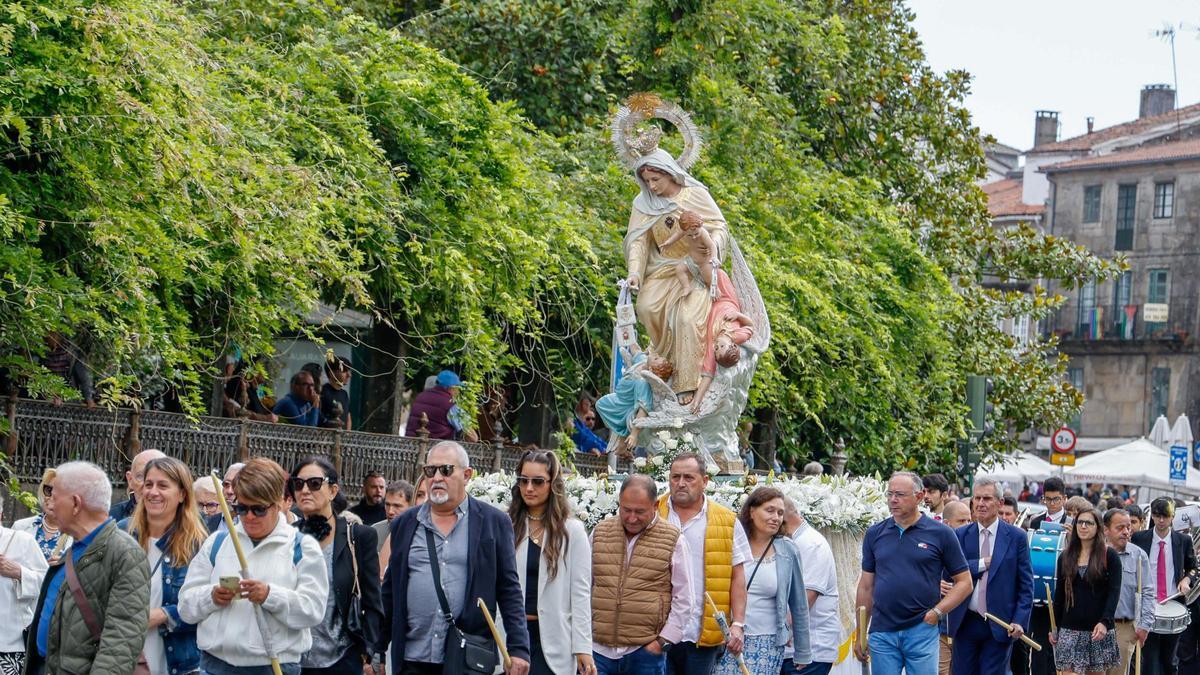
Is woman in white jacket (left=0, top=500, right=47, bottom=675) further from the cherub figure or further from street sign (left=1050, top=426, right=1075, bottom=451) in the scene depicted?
street sign (left=1050, top=426, right=1075, bottom=451)

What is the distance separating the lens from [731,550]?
11086 mm

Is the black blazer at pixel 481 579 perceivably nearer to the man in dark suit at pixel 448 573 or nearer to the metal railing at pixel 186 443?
the man in dark suit at pixel 448 573

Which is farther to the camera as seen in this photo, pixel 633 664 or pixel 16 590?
pixel 633 664

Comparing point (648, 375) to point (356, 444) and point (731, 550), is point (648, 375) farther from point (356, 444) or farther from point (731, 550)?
point (731, 550)

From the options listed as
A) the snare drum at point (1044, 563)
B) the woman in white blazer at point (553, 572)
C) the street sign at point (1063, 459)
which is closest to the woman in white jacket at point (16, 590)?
the woman in white blazer at point (553, 572)

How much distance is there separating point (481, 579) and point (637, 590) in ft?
4.41

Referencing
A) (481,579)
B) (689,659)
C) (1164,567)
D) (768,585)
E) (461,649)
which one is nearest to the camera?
(461,649)

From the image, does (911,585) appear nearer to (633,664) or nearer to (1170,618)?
(633,664)

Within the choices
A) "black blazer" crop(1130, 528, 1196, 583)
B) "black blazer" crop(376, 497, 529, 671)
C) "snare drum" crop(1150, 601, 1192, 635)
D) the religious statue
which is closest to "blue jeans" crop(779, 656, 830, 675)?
"black blazer" crop(376, 497, 529, 671)

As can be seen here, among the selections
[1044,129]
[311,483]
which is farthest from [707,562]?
[1044,129]

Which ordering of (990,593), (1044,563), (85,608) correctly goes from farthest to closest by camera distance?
(1044,563), (990,593), (85,608)

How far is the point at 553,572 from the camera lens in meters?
9.98

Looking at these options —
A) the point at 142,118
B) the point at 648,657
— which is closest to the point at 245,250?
the point at 142,118

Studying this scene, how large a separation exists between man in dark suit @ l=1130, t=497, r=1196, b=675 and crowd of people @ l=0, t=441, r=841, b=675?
296 inches
